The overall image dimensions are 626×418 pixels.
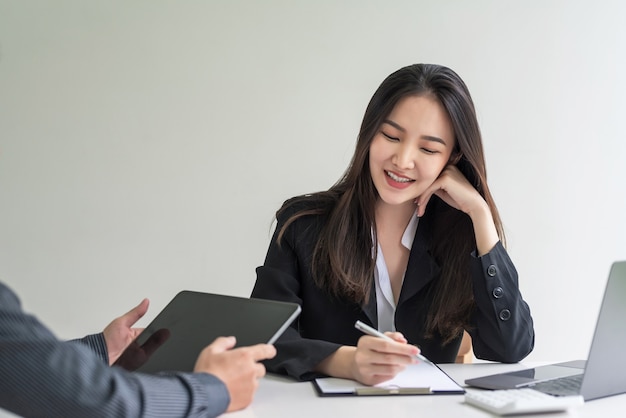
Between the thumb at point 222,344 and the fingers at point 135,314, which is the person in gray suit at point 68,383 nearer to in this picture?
the thumb at point 222,344

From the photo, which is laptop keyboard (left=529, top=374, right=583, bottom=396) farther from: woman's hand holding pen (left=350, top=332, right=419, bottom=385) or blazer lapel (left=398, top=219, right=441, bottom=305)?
blazer lapel (left=398, top=219, right=441, bottom=305)

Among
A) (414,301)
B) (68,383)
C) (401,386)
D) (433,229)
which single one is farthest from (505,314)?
(68,383)

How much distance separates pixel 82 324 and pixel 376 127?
1676 mm

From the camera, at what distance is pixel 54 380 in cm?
93

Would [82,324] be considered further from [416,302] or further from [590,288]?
[590,288]

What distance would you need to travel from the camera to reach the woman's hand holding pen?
1316 mm

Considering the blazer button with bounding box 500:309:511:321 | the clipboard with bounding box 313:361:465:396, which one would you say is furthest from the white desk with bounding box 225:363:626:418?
the blazer button with bounding box 500:309:511:321

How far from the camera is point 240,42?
2.97 meters

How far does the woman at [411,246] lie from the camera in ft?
5.78

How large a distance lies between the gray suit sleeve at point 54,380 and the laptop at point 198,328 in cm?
25

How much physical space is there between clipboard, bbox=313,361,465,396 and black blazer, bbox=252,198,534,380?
0.24m

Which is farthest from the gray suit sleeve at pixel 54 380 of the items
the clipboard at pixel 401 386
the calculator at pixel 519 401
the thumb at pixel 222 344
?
the calculator at pixel 519 401

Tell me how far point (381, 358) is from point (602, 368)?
1.35 ft

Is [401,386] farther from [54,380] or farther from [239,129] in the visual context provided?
[239,129]
